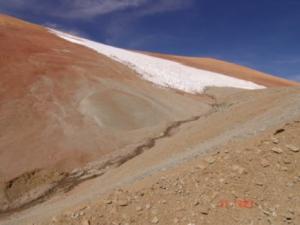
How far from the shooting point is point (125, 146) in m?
13.9

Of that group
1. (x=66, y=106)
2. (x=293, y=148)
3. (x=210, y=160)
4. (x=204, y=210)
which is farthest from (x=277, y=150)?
(x=66, y=106)

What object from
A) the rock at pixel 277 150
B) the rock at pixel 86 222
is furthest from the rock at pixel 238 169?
the rock at pixel 86 222

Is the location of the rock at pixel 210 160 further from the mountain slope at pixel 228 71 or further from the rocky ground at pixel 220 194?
the mountain slope at pixel 228 71

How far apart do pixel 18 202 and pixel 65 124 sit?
4.16m

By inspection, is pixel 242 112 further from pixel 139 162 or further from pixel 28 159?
pixel 28 159

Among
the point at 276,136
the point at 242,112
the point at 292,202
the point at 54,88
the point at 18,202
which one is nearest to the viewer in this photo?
the point at 292,202

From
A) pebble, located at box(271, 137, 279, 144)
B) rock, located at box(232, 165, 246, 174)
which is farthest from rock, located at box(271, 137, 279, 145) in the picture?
rock, located at box(232, 165, 246, 174)

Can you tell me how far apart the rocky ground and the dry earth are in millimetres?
17

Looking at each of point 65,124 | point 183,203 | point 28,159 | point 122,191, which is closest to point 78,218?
point 122,191

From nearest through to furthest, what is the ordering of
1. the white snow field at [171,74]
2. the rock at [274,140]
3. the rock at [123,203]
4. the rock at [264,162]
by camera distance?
the rock at [123,203] < the rock at [264,162] < the rock at [274,140] < the white snow field at [171,74]

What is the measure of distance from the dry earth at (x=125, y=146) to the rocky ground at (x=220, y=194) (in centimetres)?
2

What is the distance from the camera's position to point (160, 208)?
5625 mm

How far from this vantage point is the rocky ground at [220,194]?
5.29 metres

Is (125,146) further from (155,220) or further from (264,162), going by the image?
(155,220)
